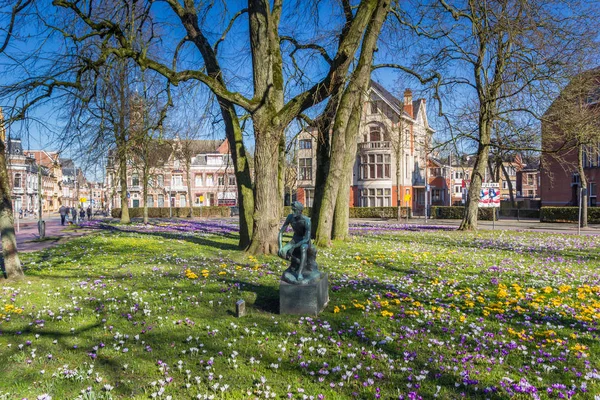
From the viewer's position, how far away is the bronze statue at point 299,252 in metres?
6.14

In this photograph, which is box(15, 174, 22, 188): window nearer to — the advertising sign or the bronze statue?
the advertising sign

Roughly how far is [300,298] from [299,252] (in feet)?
2.27

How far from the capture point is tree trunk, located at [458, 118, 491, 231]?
2025 centimetres

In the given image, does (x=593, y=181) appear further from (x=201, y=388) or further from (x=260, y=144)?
(x=201, y=388)

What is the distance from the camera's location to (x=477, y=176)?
20.7 metres

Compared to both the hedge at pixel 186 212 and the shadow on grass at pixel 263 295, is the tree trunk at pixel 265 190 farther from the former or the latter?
the hedge at pixel 186 212

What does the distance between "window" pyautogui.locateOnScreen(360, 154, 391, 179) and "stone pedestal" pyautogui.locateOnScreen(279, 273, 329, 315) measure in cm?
4363

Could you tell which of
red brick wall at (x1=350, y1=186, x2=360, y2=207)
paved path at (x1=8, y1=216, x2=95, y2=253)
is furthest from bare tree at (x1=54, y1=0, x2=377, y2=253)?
red brick wall at (x1=350, y1=186, x2=360, y2=207)

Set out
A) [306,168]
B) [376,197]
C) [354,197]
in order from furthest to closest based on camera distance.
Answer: [306,168] → [354,197] → [376,197]

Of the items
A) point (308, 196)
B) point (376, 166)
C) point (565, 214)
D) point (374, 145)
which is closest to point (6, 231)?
point (565, 214)

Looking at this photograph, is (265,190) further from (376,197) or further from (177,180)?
(177,180)

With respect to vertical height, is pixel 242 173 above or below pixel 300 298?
above

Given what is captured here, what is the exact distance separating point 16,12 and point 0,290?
5897mm

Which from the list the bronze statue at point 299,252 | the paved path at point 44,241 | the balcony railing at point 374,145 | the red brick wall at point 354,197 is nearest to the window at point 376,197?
the red brick wall at point 354,197
